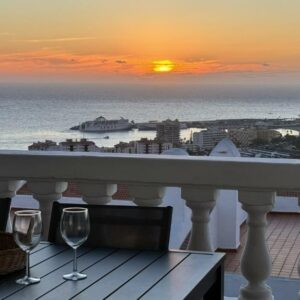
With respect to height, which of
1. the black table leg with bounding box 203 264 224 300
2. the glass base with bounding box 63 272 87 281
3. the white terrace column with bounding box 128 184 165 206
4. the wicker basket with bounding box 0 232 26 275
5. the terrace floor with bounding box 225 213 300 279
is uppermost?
the white terrace column with bounding box 128 184 165 206

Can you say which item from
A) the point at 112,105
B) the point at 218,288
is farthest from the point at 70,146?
the point at 112,105

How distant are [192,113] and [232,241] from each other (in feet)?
19.2

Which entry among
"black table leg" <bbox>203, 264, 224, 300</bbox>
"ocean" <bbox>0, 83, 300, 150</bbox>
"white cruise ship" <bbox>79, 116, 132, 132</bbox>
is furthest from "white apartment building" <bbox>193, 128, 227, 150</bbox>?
"black table leg" <bbox>203, 264, 224, 300</bbox>

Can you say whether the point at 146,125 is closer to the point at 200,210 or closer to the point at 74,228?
the point at 200,210

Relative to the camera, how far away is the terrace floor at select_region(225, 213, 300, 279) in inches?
359

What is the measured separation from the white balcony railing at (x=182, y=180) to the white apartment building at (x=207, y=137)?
142 cm

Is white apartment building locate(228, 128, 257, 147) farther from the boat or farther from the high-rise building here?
the boat

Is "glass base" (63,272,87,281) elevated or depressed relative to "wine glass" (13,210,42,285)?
depressed

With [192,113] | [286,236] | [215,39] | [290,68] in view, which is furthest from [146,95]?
[286,236]

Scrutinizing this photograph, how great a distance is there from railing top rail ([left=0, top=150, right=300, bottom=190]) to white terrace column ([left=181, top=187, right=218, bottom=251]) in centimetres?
3

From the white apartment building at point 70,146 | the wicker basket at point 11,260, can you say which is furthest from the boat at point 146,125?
the wicker basket at point 11,260

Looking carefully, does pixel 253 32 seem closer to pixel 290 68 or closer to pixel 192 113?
A: pixel 290 68

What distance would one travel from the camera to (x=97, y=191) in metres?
2.31

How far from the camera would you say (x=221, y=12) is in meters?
10.3
